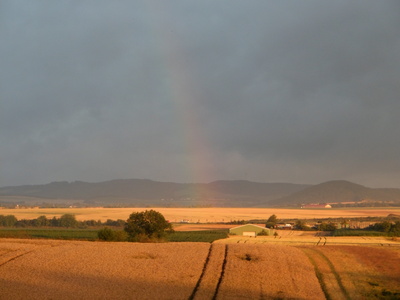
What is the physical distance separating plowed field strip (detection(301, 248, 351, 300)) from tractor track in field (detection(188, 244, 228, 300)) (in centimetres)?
848

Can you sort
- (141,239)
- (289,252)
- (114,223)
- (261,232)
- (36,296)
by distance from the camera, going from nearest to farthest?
(36,296)
(289,252)
(141,239)
(261,232)
(114,223)

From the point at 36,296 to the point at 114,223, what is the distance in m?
127

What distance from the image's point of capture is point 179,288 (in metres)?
36.6

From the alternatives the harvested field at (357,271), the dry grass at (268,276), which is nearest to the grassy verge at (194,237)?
the harvested field at (357,271)

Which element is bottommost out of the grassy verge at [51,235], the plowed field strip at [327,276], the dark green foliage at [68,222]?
the plowed field strip at [327,276]

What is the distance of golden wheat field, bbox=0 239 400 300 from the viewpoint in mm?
35625

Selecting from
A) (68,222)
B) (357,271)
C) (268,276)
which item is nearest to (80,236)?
(268,276)

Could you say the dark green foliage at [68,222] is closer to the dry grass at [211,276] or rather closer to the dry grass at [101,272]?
the dry grass at [101,272]

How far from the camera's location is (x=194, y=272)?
138 ft

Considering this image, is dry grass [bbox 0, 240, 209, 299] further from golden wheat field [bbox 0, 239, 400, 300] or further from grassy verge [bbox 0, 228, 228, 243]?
grassy verge [bbox 0, 228, 228, 243]

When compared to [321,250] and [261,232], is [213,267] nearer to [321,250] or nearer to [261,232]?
[321,250]

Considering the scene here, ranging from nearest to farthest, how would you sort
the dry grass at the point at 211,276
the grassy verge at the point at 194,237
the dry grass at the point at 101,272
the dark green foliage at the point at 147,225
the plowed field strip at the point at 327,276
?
the dry grass at the point at 211,276 < the dry grass at the point at 101,272 < the plowed field strip at the point at 327,276 < the dark green foliage at the point at 147,225 < the grassy verge at the point at 194,237

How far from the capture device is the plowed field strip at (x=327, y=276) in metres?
36.7

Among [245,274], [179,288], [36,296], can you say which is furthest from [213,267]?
[36,296]
